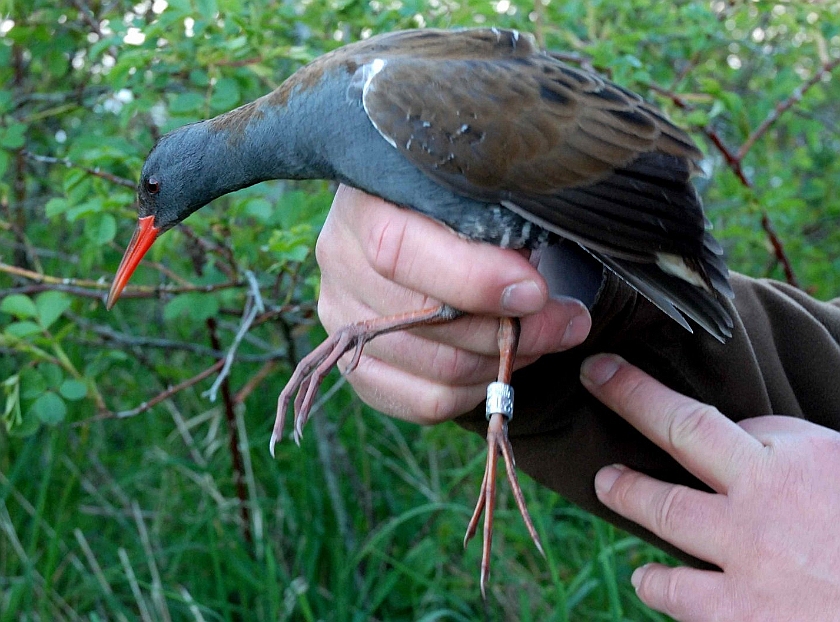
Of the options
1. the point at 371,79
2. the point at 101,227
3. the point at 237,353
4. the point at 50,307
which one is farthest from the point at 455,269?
the point at 237,353

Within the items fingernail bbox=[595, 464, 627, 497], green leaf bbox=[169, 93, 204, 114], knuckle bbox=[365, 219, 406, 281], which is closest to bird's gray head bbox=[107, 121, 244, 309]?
green leaf bbox=[169, 93, 204, 114]

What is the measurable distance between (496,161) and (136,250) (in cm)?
91

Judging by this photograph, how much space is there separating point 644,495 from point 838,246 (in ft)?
8.88

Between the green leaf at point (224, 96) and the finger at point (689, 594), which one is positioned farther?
the green leaf at point (224, 96)

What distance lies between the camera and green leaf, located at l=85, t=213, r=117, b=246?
80.7 inches

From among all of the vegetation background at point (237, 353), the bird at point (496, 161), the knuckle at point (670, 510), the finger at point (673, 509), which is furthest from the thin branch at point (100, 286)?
the knuckle at point (670, 510)

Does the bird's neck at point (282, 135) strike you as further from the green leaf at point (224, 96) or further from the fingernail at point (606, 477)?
the fingernail at point (606, 477)

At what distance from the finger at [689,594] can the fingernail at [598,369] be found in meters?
0.38

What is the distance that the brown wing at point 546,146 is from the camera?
1589 mm

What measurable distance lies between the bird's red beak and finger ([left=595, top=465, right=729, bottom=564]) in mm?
1114

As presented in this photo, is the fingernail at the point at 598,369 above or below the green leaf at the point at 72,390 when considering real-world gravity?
above

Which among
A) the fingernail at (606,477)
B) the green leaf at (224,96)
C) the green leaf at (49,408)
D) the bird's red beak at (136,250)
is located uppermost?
the green leaf at (224,96)

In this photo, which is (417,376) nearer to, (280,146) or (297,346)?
(280,146)

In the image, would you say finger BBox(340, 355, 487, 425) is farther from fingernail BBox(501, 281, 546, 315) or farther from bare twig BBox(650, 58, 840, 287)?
bare twig BBox(650, 58, 840, 287)
